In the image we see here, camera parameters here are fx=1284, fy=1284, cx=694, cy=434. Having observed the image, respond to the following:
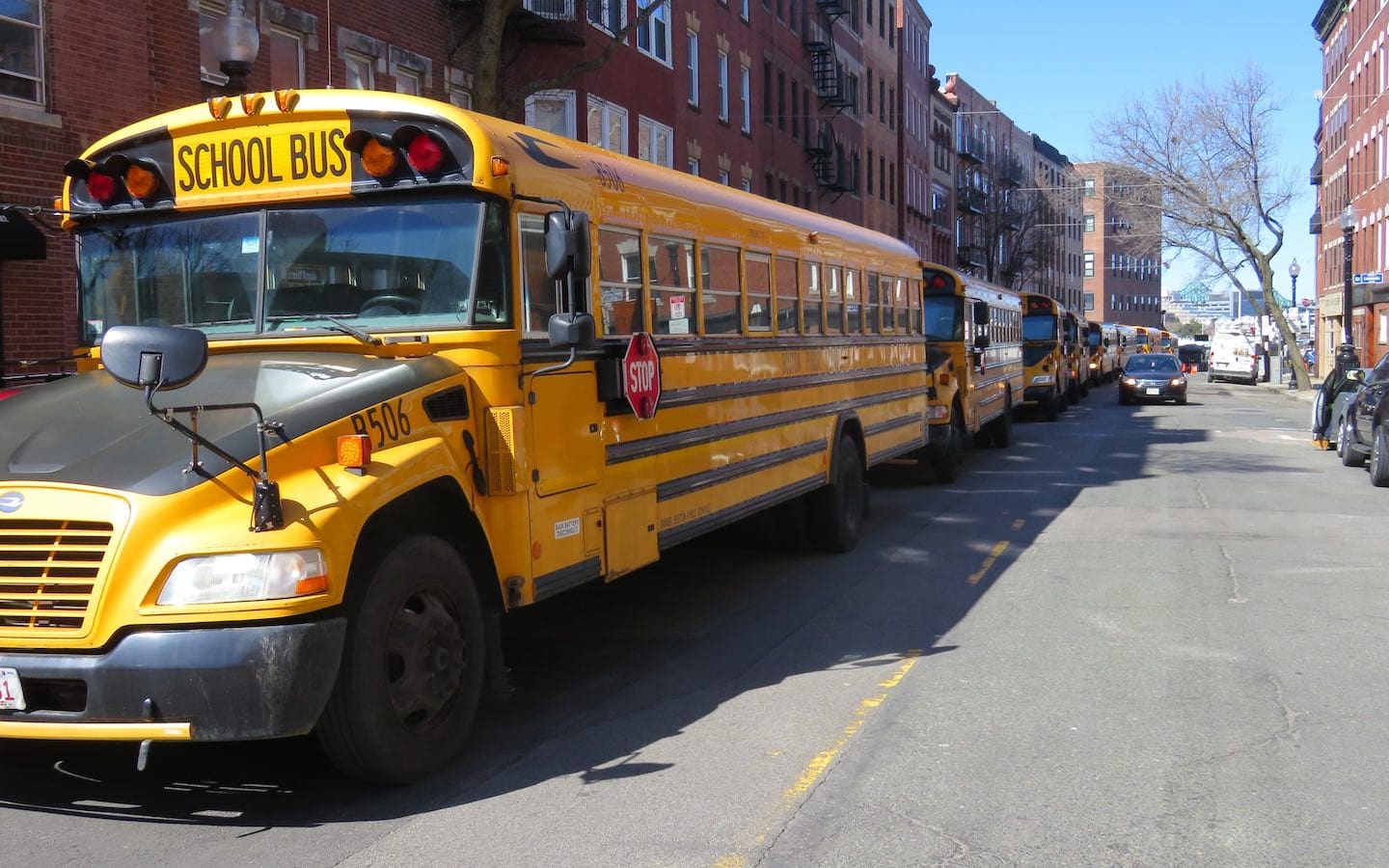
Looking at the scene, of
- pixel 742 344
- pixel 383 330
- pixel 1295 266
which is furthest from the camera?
pixel 1295 266

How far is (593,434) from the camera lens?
21.1 ft

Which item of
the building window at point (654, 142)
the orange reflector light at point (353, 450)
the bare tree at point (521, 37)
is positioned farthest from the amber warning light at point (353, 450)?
the building window at point (654, 142)

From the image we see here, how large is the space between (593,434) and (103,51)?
32.1 feet

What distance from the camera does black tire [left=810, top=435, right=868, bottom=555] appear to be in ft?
35.4

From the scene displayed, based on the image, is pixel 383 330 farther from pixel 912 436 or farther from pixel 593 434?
pixel 912 436

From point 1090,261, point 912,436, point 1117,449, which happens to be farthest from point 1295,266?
point 1090,261

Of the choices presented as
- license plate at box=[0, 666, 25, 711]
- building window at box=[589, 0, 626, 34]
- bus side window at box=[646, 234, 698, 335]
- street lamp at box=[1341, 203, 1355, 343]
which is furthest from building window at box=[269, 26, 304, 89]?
Answer: street lamp at box=[1341, 203, 1355, 343]

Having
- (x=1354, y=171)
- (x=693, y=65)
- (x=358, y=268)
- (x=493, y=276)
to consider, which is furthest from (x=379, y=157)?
(x=1354, y=171)

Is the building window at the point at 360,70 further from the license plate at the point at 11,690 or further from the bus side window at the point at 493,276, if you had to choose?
the license plate at the point at 11,690

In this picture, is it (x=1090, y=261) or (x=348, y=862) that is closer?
(x=348, y=862)

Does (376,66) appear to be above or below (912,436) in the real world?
above

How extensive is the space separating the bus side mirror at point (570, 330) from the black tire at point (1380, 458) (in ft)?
41.9

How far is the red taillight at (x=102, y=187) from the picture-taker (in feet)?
19.7

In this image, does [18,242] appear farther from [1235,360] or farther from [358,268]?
[1235,360]
